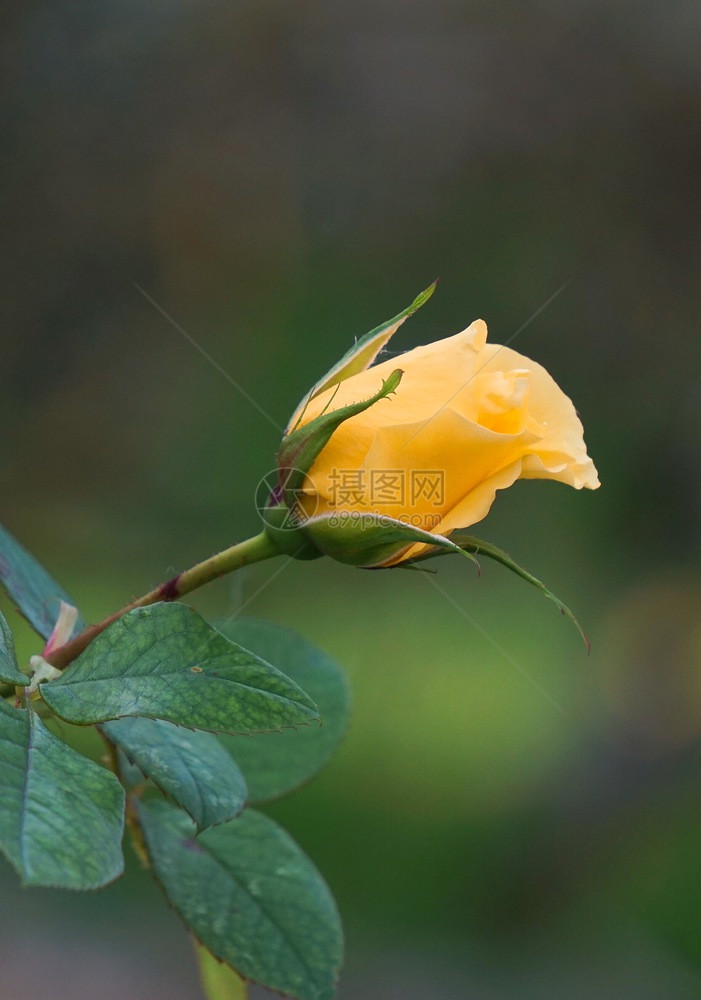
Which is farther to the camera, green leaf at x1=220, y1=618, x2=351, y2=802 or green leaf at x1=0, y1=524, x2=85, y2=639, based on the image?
green leaf at x1=220, y1=618, x2=351, y2=802

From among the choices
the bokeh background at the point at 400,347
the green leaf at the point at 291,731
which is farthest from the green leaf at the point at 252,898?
the bokeh background at the point at 400,347

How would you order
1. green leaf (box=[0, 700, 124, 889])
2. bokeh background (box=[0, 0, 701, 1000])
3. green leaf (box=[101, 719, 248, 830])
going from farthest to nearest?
bokeh background (box=[0, 0, 701, 1000])
green leaf (box=[101, 719, 248, 830])
green leaf (box=[0, 700, 124, 889])

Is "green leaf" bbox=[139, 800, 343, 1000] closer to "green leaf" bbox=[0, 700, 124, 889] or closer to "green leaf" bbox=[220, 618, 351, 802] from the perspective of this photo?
"green leaf" bbox=[220, 618, 351, 802]

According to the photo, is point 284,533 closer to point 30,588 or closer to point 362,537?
point 362,537

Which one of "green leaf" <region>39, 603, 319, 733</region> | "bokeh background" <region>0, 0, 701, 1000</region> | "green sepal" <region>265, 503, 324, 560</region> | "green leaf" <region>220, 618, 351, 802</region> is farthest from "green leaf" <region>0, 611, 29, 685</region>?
"bokeh background" <region>0, 0, 701, 1000</region>

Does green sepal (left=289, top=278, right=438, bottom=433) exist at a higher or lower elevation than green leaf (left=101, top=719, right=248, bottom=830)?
higher

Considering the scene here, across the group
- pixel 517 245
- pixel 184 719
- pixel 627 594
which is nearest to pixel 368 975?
pixel 627 594

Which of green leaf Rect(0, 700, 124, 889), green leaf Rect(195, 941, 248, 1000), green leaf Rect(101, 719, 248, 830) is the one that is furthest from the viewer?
green leaf Rect(195, 941, 248, 1000)
